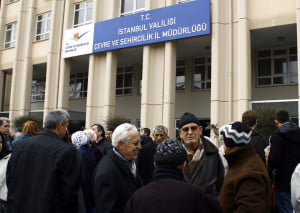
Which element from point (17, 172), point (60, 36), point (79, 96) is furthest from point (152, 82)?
point (17, 172)

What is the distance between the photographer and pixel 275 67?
16656mm

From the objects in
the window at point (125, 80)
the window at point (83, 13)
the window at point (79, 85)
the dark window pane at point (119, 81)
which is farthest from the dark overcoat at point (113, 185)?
the window at point (79, 85)

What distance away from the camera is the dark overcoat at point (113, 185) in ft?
8.75

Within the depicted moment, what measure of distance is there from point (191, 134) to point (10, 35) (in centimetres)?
2347

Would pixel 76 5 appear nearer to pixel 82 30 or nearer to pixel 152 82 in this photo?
pixel 82 30

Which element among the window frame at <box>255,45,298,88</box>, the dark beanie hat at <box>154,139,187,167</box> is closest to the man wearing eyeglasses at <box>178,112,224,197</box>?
the dark beanie hat at <box>154,139,187,167</box>

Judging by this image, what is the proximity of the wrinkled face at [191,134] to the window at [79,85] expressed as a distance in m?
20.4

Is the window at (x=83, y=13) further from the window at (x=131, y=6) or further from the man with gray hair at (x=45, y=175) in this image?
the man with gray hair at (x=45, y=175)

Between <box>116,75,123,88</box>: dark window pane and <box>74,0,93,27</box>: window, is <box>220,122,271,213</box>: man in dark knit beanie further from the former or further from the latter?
<box>116,75,123,88</box>: dark window pane

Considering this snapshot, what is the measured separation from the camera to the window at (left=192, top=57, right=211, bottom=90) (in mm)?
18383

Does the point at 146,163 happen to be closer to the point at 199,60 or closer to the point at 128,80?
the point at 199,60

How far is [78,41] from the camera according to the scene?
18359 millimetres

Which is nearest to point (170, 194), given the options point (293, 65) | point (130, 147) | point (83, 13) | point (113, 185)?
point (113, 185)

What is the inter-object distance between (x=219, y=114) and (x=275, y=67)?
546 cm
